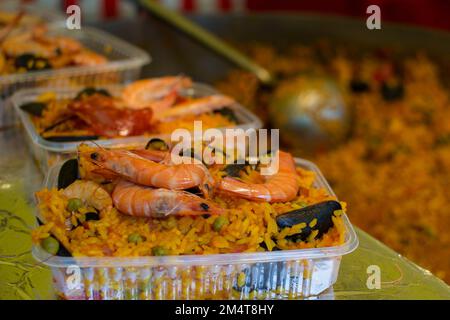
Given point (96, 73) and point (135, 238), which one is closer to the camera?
point (135, 238)

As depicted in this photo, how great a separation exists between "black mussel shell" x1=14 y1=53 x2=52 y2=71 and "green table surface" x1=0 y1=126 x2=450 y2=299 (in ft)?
2.23

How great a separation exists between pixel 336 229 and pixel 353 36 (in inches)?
84.3

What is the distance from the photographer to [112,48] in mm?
2352

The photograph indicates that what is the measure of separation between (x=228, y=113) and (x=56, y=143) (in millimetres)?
571

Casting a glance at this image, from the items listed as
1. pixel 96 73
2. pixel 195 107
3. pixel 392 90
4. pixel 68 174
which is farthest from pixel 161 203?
pixel 392 90

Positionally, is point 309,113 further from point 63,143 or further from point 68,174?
point 68,174

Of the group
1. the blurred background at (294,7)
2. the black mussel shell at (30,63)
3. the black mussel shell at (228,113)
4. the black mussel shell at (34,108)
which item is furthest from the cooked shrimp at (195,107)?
the blurred background at (294,7)

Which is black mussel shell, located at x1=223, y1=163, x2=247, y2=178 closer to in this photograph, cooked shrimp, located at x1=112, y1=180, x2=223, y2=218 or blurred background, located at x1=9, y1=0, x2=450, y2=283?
cooked shrimp, located at x1=112, y1=180, x2=223, y2=218

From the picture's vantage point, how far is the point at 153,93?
185cm

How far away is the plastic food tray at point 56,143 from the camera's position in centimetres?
146

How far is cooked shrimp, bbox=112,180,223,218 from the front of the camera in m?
1.06

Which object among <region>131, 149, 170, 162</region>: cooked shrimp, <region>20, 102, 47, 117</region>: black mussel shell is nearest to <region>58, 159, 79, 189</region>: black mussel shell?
<region>131, 149, 170, 162</region>: cooked shrimp

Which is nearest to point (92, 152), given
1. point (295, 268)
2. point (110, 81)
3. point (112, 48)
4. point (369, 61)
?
point (295, 268)
